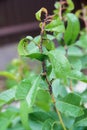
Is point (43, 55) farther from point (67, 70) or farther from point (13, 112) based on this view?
point (13, 112)

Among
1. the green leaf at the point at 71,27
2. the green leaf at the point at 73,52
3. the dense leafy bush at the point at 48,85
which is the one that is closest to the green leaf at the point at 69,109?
the dense leafy bush at the point at 48,85

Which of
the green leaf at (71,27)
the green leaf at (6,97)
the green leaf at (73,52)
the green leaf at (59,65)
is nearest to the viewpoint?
the green leaf at (59,65)

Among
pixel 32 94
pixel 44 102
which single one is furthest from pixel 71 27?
pixel 32 94

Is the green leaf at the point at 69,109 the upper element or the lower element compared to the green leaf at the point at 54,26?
lower

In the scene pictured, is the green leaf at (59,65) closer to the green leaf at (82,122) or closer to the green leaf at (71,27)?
the green leaf at (82,122)

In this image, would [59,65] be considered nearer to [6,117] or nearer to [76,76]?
[76,76]

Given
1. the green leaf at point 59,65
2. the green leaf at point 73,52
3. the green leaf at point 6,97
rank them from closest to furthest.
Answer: the green leaf at point 59,65
the green leaf at point 6,97
the green leaf at point 73,52
